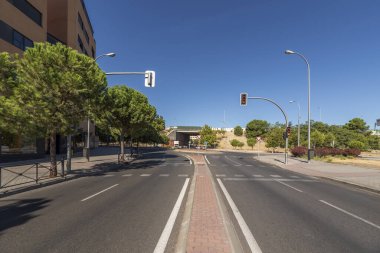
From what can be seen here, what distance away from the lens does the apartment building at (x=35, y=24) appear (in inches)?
1013

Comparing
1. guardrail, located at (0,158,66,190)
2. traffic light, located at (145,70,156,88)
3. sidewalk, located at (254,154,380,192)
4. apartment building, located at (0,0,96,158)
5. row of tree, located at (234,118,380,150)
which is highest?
apartment building, located at (0,0,96,158)

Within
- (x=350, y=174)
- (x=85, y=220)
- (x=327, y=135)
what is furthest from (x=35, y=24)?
(x=327, y=135)

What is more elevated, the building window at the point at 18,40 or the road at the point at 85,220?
the building window at the point at 18,40

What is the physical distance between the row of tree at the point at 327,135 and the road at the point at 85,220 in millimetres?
54329

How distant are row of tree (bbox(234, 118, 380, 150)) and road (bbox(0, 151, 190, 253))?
178ft

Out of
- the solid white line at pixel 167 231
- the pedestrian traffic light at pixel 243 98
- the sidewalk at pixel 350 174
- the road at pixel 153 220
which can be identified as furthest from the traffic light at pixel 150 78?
the pedestrian traffic light at pixel 243 98

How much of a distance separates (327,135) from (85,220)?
245 ft

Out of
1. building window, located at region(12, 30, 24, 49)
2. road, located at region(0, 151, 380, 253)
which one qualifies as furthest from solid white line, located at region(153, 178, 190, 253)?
building window, located at region(12, 30, 24, 49)

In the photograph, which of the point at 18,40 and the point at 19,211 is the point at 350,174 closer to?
the point at 19,211

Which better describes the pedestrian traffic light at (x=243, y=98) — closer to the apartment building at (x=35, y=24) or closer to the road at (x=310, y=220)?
the road at (x=310, y=220)

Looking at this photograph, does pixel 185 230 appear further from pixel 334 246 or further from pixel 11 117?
pixel 11 117

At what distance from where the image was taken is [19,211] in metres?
9.02

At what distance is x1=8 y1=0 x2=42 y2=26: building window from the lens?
2754cm

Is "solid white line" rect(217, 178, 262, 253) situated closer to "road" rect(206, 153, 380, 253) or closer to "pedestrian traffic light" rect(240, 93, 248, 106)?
"road" rect(206, 153, 380, 253)
